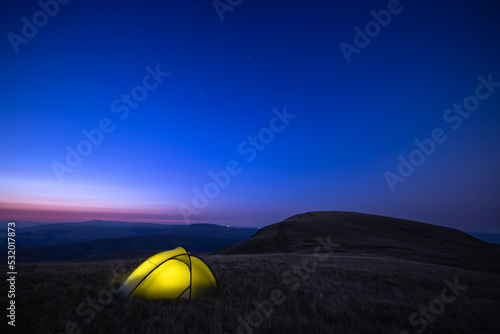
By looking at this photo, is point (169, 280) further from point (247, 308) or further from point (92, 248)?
point (92, 248)

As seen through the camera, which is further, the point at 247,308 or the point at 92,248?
the point at 92,248

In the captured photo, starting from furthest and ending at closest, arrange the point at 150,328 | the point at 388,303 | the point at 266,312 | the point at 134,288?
the point at 388,303
the point at 134,288
the point at 266,312
the point at 150,328

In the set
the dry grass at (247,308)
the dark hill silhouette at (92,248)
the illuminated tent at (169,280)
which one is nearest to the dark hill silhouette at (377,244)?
the dry grass at (247,308)

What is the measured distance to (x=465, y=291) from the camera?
33.5ft

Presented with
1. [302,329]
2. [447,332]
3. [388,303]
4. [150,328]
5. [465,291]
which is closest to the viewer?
[150,328]

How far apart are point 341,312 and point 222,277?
6.17 metres

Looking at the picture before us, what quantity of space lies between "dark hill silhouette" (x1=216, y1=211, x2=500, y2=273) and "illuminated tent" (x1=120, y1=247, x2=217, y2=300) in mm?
23282

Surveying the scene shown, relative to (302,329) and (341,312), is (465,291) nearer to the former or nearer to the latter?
(341,312)

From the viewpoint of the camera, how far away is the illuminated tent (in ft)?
23.3

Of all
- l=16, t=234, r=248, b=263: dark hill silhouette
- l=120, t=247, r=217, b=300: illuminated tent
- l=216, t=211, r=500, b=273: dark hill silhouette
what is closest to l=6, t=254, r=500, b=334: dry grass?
l=120, t=247, r=217, b=300: illuminated tent

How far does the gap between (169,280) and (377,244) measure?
4146cm

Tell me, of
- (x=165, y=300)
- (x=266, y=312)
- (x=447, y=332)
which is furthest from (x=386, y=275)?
(x=165, y=300)

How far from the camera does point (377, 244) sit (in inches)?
1452

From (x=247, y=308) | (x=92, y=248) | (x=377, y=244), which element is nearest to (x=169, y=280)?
(x=247, y=308)
